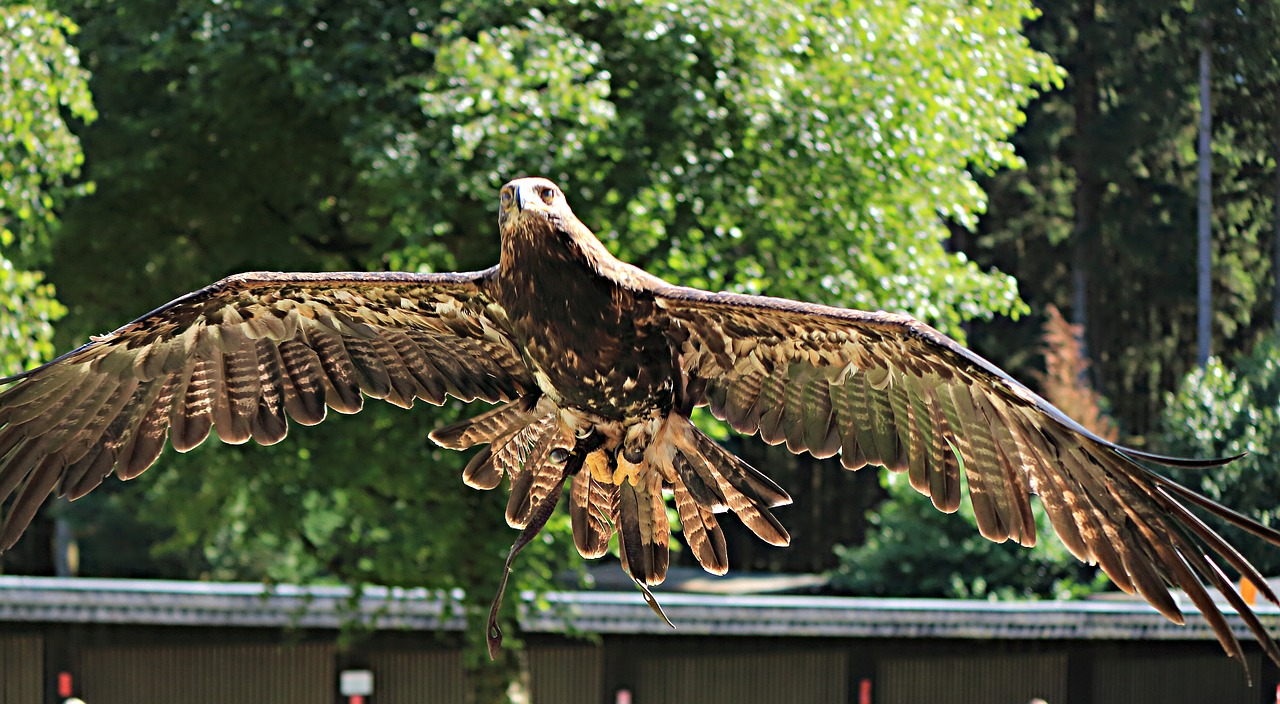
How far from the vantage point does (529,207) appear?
16.0 ft

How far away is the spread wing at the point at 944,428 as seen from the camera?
4914 mm

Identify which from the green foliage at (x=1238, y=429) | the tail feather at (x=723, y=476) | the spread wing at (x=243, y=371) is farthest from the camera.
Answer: the green foliage at (x=1238, y=429)

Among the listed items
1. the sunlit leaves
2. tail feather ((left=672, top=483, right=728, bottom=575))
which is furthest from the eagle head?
the sunlit leaves

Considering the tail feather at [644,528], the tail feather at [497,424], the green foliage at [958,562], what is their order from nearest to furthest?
the tail feather at [644,528]
the tail feather at [497,424]
the green foliage at [958,562]

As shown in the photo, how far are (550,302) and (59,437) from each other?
2137 mm

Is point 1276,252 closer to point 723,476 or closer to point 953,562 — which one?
point 953,562

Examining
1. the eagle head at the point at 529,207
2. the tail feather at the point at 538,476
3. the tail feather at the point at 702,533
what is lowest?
the tail feather at the point at 702,533

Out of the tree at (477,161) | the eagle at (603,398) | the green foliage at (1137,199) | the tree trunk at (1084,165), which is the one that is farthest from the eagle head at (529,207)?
the tree trunk at (1084,165)

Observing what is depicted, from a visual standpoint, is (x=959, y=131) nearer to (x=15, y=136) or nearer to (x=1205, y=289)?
(x=15, y=136)

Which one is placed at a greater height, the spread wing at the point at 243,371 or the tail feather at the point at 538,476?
the spread wing at the point at 243,371

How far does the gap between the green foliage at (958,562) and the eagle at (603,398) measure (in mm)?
11576

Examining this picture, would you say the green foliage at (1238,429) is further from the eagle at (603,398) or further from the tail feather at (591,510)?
the tail feather at (591,510)

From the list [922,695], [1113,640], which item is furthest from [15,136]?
[1113,640]

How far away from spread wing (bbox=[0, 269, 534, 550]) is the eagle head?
0.94 m
